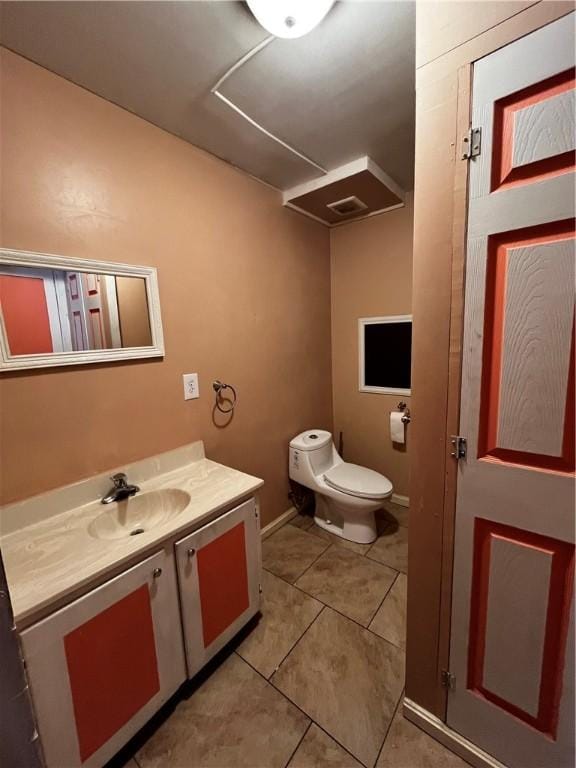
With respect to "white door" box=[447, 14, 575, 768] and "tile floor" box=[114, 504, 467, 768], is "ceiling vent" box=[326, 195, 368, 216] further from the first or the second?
"tile floor" box=[114, 504, 467, 768]

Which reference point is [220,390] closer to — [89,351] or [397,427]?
[89,351]

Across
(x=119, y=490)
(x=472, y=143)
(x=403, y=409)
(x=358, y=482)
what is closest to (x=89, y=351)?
(x=119, y=490)

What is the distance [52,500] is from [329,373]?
2.13 meters

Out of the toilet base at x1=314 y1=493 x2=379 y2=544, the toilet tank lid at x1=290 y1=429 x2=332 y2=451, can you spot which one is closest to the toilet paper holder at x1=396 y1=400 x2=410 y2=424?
the toilet tank lid at x1=290 y1=429 x2=332 y2=451

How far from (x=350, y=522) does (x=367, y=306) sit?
65.7 inches

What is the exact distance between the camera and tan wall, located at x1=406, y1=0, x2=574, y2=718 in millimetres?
794

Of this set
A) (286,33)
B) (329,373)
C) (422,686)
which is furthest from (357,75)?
(422,686)

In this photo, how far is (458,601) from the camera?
39.1 inches

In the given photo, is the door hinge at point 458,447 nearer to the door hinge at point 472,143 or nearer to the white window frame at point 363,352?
the door hinge at point 472,143

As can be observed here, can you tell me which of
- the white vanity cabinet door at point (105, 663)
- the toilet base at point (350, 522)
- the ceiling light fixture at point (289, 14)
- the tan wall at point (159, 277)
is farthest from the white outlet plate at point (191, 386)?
the ceiling light fixture at point (289, 14)

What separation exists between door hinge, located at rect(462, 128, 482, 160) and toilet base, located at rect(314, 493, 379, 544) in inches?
73.2

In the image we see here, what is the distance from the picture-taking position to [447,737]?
1.08 metres

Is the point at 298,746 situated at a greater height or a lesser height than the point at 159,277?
lesser

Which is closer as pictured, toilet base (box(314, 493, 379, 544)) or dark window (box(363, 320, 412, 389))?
toilet base (box(314, 493, 379, 544))
